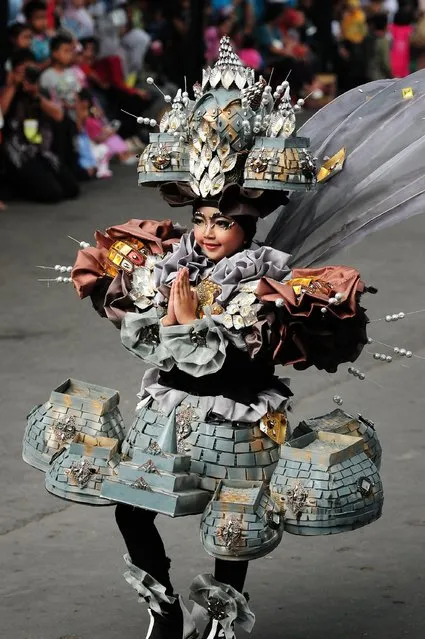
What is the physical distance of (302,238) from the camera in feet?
15.4

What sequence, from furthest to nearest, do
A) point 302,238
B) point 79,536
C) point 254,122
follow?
1. point 79,536
2. point 302,238
3. point 254,122

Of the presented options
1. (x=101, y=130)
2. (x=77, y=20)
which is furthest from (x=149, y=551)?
(x=77, y=20)

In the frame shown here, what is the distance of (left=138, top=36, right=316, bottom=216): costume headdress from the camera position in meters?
4.30

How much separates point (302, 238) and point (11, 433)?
2767mm

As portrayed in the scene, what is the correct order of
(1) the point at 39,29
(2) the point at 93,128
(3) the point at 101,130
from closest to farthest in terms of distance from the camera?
(1) the point at 39,29 < (2) the point at 93,128 < (3) the point at 101,130

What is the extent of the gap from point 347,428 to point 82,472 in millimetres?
846

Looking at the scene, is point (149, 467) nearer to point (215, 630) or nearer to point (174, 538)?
point (215, 630)

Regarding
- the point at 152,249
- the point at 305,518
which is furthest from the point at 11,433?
the point at 305,518

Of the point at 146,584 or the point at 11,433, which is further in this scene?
the point at 11,433

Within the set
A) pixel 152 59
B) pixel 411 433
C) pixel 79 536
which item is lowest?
pixel 79 536

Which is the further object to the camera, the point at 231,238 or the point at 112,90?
the point at 112,90

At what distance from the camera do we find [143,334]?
4434 millimetres

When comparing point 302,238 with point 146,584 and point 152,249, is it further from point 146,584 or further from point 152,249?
point 146,584

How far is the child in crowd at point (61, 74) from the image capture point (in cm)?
1302
